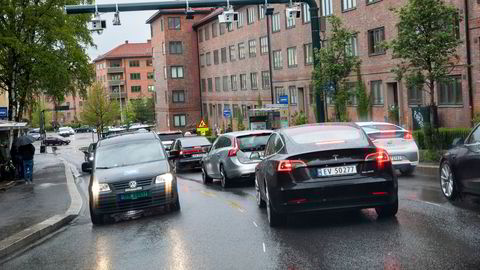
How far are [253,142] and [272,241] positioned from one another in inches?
322

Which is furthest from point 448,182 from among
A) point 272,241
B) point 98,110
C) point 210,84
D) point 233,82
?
point 98,110

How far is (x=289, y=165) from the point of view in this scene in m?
8.85

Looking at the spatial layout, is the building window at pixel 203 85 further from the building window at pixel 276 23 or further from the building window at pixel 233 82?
the building window at pixel 276 23

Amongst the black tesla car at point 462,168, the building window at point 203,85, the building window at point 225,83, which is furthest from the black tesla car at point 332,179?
the building window at point 203,85

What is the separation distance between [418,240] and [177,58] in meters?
70.1

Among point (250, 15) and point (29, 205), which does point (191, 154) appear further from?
point (250, 15)

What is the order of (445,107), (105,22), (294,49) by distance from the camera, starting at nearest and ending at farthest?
1. (105,22)
2. (445,107)
3. (294,49)

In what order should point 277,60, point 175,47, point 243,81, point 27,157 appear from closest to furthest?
1. point 27,157
2. point 277,60
3. point 243,81
4. point 175,47

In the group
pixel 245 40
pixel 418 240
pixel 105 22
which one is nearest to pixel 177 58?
pixel 245 40

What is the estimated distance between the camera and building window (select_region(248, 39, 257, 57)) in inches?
2256

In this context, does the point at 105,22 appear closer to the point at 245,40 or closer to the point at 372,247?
the point at 372,247

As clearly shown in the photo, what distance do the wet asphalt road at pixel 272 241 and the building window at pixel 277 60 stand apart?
1577 inches

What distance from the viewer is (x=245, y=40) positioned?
59656 mm

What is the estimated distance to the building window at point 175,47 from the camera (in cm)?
7631
